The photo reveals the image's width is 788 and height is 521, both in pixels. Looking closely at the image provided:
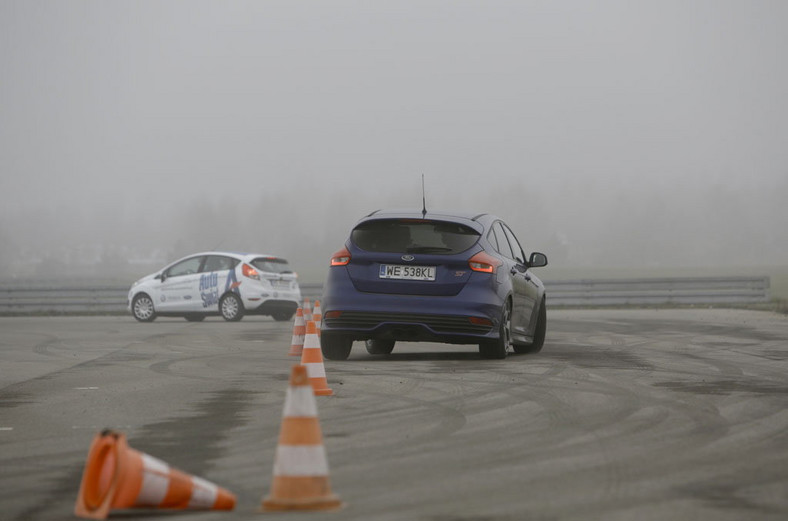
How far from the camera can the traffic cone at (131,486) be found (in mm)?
5531

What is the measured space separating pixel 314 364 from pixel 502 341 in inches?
147

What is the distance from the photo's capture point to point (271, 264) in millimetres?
29469

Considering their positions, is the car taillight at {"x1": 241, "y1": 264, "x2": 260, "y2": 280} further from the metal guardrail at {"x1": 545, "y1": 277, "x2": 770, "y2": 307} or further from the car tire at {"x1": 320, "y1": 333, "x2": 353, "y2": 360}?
the car tire at {"x1": 320, "y1": 333, "x2": 353, "y2": 360}

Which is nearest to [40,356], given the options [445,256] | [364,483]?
[445,256]

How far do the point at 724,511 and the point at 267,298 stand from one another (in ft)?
76.0

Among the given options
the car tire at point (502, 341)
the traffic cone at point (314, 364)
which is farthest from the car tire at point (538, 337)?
the traffic cone at point (314, 364)

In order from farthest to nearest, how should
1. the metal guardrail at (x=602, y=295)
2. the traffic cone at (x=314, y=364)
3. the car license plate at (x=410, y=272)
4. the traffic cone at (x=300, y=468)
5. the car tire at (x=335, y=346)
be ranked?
the metal guardrail at (x=602, y=295) → the car tire at (x=335, y=346) → the car license plate at (x=410, y=272) → the traffic cone at (x=314, y=364) → the traffic cone at (x=300, y=468)

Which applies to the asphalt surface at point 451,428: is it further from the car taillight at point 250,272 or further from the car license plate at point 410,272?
the car taillight at point 250,272

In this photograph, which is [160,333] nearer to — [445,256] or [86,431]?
[445,256]

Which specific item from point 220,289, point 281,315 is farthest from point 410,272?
point 281,315

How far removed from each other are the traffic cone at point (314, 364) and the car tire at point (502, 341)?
3.38 meters

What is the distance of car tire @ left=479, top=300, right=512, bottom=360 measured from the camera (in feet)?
46.5

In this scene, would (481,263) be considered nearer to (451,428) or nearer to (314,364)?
(314,364)

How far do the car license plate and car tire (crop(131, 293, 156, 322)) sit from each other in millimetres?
16455
